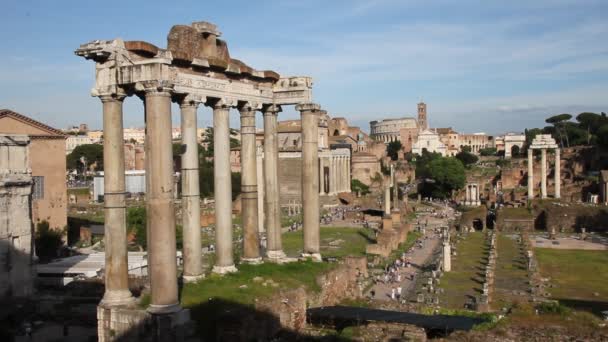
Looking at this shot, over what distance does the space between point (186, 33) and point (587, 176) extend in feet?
254

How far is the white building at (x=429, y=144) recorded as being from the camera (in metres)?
149

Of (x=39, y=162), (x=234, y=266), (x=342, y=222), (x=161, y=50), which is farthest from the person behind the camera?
(x=342, y=222)

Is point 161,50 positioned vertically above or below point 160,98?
above

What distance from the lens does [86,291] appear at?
22.0 m

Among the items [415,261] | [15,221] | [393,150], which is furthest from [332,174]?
[15,221]

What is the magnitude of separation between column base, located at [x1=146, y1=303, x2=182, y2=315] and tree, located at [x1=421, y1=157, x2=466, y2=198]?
7302cm

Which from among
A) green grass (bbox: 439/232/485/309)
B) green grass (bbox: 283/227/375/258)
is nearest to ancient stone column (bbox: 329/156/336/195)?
green grass (bbox: 283/227/375/258)

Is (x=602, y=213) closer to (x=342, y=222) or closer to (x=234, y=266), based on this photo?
(x=342, y=222)

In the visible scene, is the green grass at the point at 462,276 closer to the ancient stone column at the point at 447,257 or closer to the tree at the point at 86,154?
the ancient stone column at the point at 447,257

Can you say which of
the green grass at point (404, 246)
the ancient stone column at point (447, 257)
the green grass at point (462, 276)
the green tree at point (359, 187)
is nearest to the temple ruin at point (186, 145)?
the green grass at point (462, 276)

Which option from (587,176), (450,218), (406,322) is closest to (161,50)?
(406,322)

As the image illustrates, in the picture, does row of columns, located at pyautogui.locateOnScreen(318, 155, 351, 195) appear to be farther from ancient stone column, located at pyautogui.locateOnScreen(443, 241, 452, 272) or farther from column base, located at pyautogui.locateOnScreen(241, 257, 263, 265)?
column base, located at pyautogui.locateOnScreen(241, 257, 263, 265)

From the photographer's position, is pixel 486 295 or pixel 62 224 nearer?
pixel 486 295

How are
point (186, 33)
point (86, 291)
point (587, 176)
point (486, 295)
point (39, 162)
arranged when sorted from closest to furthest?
point (186, 33) → point (86, 291) → point (486, 295) → point (39, 162) → point (587, 176)
